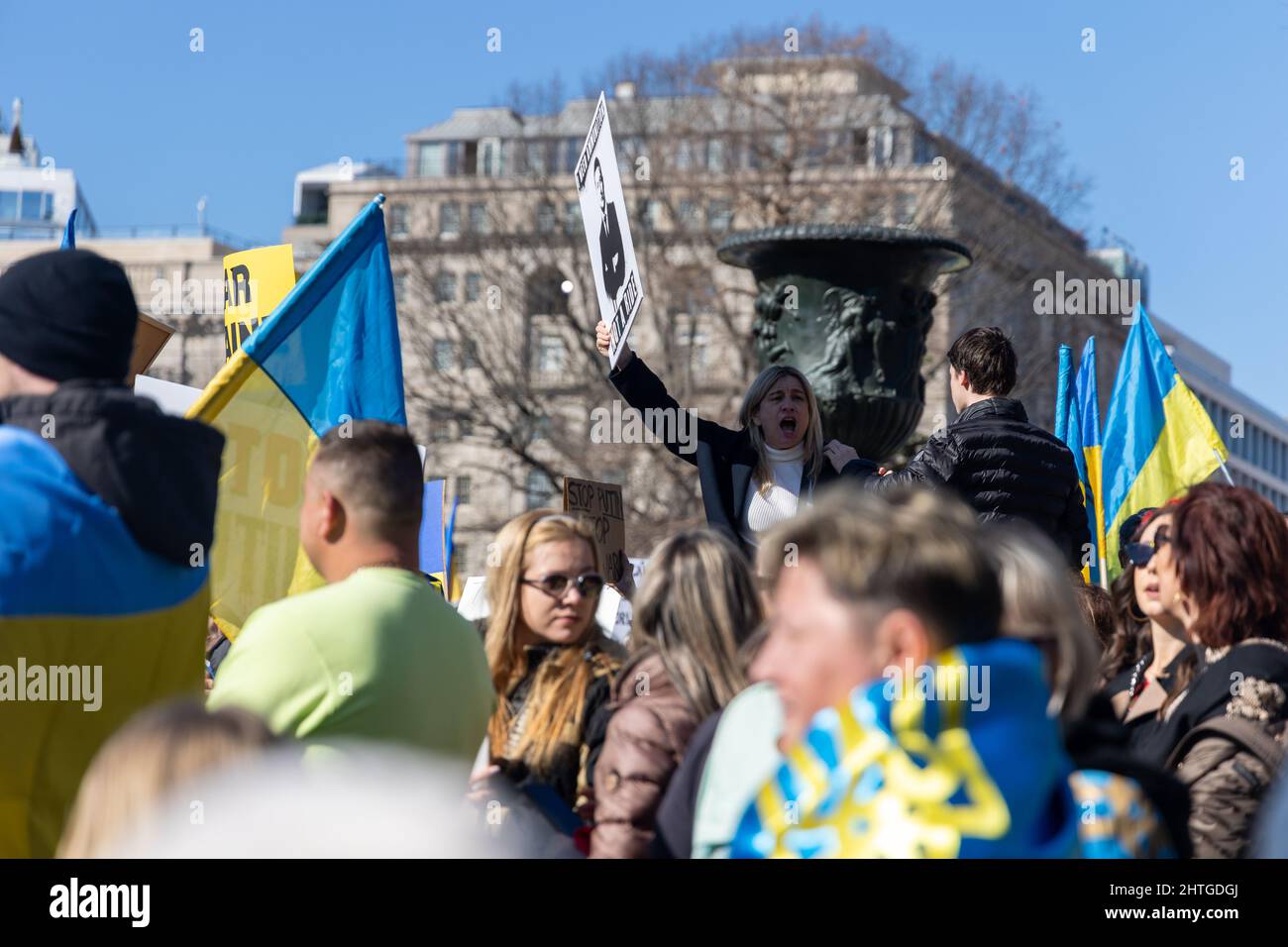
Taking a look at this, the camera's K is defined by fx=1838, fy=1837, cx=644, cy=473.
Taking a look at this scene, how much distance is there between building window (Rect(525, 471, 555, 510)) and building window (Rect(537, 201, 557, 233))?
5105 millimetres

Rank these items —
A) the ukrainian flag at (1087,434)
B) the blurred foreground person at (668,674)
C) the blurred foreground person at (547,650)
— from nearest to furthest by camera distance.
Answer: the blurred foreground person at (668,674)
the blurred foreground person at (547,650)
the ukrainian flag at (1087,434)

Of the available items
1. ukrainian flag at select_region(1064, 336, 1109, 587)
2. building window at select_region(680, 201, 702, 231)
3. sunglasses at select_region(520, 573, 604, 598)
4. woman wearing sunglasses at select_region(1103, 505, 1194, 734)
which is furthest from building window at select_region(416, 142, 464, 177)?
sunglasses at select_region(520, 573, 604, 598)

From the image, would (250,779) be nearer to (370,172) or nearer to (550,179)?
(550,179)

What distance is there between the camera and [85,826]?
2617 millimetres

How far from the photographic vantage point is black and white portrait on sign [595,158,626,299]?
665 cm

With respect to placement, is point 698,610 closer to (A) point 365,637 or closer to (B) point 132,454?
(A) point 365,637

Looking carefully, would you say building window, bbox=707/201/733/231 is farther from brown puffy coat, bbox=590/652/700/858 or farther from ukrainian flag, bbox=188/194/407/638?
brown puffy coat, bbox=590/652/700/858

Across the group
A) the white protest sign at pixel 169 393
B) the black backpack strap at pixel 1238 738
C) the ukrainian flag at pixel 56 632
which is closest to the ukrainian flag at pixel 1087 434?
the white protest sign at pixel 169 393

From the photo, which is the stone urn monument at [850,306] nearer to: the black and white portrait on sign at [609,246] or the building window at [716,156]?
the black and white portrait on sign at [609,246]

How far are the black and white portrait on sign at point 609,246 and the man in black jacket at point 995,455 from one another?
1237mm

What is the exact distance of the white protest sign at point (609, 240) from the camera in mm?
6539

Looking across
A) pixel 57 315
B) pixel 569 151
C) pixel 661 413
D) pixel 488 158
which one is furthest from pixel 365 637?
pixel 488 158

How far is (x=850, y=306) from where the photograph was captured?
34.7 feet

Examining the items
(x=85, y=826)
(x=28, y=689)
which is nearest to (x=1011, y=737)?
(x=85, y=826)
